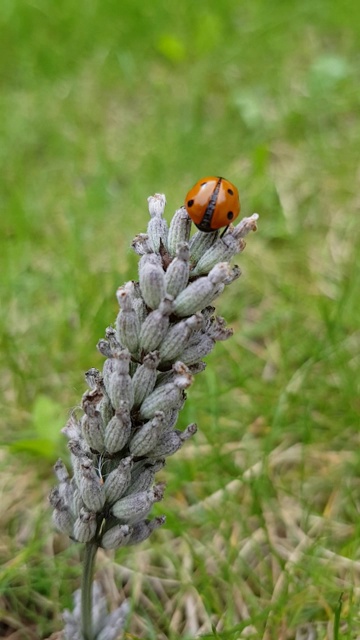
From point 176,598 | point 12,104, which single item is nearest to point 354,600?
point 176,598

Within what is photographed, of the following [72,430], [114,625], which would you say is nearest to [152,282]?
[72,430]

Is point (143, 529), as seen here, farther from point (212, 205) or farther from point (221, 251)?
point (212, 205)

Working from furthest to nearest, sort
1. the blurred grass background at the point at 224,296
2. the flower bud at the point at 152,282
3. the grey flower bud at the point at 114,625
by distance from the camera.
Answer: the blurred grass background at the point at 224,296
the grey flower bud at the point at 114,625
the flower bud at the point at 152,282

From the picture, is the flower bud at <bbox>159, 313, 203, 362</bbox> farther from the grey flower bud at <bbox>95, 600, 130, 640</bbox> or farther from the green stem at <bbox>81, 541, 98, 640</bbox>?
the grey flower bud at <bbox>95, 600, 130, 640</bbox>

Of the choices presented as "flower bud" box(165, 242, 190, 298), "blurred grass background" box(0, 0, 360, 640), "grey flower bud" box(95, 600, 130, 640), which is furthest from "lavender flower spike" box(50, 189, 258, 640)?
"blurred grass background" box(0, 0, 360, 640)

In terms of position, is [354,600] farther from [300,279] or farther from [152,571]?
[300,279]

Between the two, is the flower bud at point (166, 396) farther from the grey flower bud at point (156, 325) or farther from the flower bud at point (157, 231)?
the flower bud at point (157, 231)

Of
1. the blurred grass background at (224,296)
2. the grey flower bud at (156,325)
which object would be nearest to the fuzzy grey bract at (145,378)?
the grey flower bud at (156,325)
